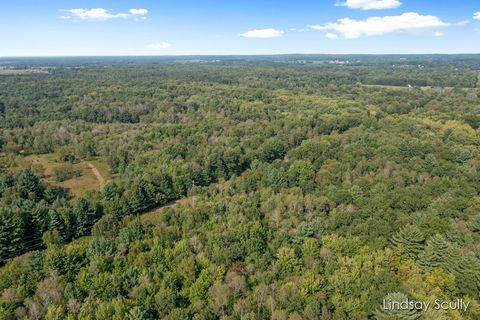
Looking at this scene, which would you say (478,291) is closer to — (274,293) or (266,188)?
(274,293)

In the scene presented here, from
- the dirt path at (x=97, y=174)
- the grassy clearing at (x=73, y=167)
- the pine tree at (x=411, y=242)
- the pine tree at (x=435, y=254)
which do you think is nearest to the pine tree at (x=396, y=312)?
the pine tree at (x=435, y=254)

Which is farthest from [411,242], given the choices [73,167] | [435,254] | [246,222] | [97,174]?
[73,167]

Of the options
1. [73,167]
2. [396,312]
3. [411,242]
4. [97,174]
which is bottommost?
[97,174]

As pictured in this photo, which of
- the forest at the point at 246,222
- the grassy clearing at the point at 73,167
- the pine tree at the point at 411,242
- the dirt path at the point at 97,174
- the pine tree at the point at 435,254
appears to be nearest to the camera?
the forest at the point at 246,222

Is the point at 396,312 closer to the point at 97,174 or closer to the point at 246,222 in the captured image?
the point at 246,222

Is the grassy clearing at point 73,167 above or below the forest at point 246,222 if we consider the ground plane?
below

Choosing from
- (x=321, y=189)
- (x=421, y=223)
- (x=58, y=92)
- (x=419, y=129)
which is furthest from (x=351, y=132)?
(x=58, y=92)

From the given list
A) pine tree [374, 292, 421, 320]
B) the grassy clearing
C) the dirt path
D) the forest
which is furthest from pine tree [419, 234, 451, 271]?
the dirt path

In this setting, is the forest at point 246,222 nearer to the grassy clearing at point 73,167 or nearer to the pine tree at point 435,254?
the pine tree at point 435,254

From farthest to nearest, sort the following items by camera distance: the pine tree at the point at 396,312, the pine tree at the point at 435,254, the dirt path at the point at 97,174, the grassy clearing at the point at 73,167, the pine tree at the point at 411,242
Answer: the dirt path at the point at 97,174 < the grassy clearing at the point at 73,167 < the pine tree at the point at 411,242 < the pine tree at the point at 435,254 < the pine tree at the point at 396,312
